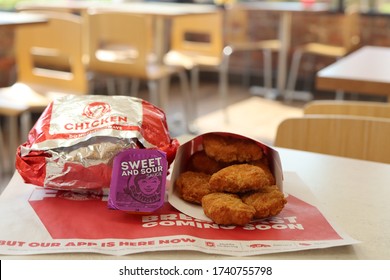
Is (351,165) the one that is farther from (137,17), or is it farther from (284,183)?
(137,17)

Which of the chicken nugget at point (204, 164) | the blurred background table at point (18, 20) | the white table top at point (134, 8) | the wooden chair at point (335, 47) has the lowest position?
the wooden chair at point (335, 47)

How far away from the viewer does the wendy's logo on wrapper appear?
0.87 metres

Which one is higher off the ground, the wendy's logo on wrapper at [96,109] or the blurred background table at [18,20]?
the wendy's logo on wrapper at [96,109]

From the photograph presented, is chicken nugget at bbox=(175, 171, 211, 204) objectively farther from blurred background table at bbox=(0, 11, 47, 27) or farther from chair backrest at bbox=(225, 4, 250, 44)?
chair backrest at bbox=(225, 4, 250, 44)

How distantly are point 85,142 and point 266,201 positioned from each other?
0.26 metres

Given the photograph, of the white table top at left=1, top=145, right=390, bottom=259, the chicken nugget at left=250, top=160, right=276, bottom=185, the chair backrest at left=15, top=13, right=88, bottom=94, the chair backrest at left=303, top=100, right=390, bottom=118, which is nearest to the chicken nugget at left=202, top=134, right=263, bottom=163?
the chicken nugget at left=250, top=160, right=276, bottom=185

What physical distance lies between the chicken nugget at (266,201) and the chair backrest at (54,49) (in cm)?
221

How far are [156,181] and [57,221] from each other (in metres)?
0.14

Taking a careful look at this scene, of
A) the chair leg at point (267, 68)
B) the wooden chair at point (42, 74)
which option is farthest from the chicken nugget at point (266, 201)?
the chair leg at point (267, 68)

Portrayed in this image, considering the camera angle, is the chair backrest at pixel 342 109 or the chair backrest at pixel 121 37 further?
the chair backrest at pixel 121 37

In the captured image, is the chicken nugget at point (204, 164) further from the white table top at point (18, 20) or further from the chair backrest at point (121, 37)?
the chair backrest at point (121, 37)

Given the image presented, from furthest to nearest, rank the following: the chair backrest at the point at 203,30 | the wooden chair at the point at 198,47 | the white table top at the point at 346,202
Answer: the chair backrest at the point at 203,30
the wooden chair at the point at 198,47
the white table top at the point at 346,202

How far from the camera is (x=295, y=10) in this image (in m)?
5.36

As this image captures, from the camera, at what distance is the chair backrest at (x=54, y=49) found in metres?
2.90
